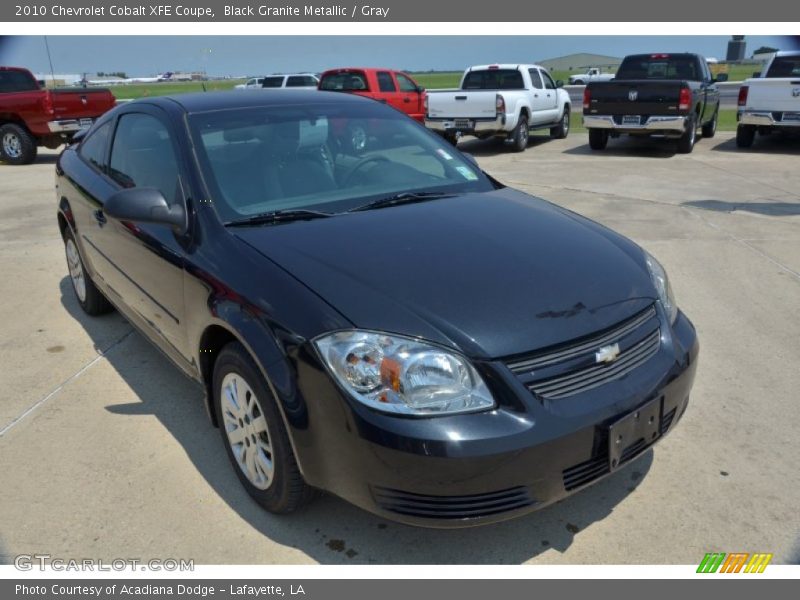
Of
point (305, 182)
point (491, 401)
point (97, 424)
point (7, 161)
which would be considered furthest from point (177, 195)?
point (7, 161)

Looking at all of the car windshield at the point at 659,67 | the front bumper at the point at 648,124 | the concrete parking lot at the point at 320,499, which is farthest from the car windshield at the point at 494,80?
the concrete parking lot at the point at 320,499

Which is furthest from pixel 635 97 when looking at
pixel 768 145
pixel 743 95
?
pixel 768 145

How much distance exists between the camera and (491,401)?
86.6 inches

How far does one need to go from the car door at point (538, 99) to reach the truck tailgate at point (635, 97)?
202 cm

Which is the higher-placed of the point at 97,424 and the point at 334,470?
the point at 334,470

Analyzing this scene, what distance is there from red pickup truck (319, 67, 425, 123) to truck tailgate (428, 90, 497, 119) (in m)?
2.03

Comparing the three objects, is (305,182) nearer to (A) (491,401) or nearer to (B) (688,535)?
(A) (491,401)

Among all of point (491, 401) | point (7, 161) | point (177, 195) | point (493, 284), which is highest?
point (177, 195)

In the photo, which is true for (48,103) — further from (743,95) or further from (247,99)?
(743,95)

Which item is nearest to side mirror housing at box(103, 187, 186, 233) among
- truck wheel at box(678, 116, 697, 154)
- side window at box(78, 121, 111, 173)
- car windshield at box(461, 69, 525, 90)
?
side window at box(78, 121, 111, 173)

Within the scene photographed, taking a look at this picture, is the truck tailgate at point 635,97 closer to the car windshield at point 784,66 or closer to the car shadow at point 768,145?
the car shadow at point 768,145

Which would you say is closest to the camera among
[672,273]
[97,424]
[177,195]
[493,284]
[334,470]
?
[334,470]

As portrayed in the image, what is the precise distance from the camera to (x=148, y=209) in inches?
116

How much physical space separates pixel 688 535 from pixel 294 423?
1.58 m
